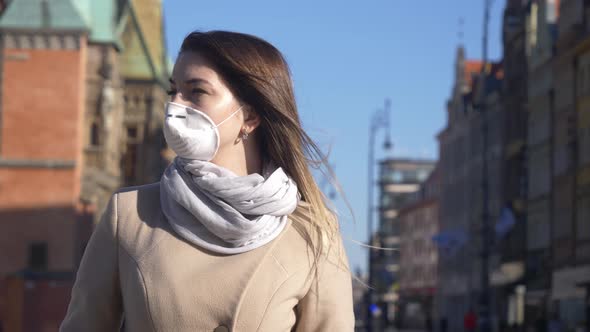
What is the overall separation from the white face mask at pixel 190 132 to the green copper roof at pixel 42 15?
47031 millimetres

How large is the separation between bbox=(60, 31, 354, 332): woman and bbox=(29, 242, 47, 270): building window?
45460mm

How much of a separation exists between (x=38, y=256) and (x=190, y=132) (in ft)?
152

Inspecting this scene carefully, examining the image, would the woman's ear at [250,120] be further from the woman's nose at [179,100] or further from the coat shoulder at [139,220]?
the coat shoulder at [139,220]

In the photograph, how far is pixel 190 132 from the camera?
3.34m

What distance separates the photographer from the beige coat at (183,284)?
328 centimetres

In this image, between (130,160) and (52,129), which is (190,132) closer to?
(52,129)

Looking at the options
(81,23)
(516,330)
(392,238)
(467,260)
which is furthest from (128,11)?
(392,238)

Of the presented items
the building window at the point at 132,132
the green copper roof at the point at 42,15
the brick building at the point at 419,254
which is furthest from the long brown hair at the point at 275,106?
the brick building at the point at 419,254

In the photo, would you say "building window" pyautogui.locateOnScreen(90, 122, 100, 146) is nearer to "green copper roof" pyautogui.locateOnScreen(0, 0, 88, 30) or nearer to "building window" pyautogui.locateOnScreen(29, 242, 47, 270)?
"green copper roof" pyautogui.locateOnScreen(0, 0, 88, 30)

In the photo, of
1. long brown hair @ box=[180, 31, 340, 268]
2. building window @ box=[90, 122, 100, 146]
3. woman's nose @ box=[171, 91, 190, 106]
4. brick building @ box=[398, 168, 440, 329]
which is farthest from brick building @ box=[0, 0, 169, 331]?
brick building @ box=[398, 168, 440, 329]

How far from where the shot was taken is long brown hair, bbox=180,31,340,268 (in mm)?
3494

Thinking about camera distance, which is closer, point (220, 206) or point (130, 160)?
point (220, 206)

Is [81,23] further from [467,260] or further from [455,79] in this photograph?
[455,79]

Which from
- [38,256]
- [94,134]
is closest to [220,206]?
[38,256]
